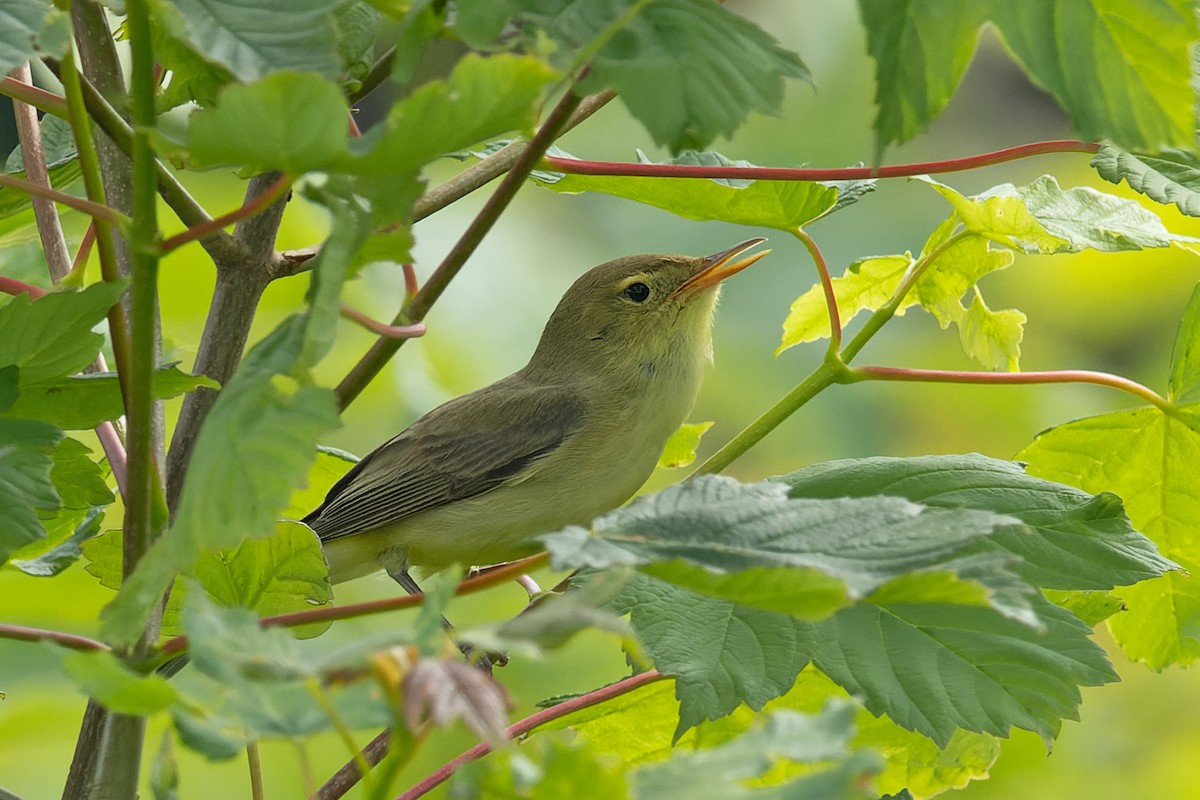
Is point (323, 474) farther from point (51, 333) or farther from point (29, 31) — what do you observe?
point (29, 31)

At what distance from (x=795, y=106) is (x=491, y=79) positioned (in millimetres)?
4932

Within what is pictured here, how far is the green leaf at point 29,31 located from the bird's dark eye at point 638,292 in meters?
1.96

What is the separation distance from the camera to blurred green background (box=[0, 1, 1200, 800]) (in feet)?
9.64

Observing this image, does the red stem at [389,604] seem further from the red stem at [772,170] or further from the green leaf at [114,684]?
the red stem at [772,170]

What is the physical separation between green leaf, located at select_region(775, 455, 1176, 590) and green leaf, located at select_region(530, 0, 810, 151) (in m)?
0.57

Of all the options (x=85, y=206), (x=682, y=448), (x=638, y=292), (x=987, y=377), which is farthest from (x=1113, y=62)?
(x=638, y=292)

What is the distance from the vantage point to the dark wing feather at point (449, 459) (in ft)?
8.29

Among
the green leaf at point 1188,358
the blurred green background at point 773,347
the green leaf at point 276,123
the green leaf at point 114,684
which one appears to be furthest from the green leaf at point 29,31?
the blurred green background at point 773,347

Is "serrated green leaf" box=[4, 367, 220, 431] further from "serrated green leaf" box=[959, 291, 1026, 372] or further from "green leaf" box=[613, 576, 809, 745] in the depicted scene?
"serrated green leaf" box=[959, 291, 1026, 372]

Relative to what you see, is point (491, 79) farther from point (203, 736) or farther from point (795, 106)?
point (795, 106)

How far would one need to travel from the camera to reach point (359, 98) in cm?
148

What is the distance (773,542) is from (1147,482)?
90cm

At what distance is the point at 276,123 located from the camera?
778 mm

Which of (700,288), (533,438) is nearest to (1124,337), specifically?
(700,288)
